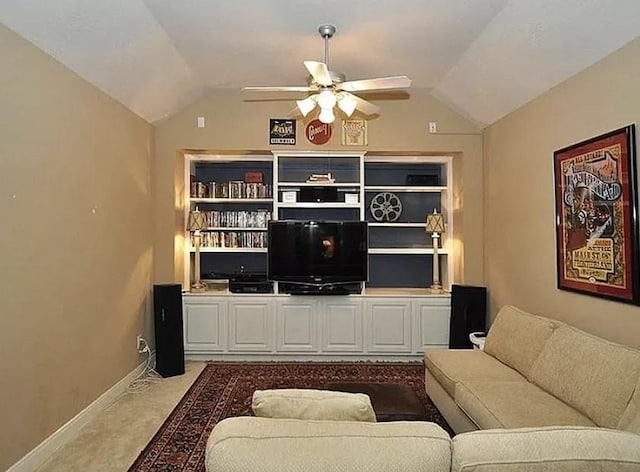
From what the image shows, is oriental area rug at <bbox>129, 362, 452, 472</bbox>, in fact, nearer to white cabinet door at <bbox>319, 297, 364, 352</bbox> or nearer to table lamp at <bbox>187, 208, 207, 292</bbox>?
white cabinet door at <bbox>319, 297, 364, 352</bbox>

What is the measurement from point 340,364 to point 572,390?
2935 millimetres

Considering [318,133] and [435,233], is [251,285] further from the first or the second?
[435,233]

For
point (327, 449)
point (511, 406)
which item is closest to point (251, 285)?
point (511, 406)

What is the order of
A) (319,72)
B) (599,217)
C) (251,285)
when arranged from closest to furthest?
(319,72) → (599,217) → (251,285)

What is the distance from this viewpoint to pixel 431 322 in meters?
5.44

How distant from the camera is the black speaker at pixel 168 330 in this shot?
4867mm

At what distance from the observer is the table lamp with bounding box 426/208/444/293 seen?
18.5 feet

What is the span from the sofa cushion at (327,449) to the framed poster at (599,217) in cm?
230

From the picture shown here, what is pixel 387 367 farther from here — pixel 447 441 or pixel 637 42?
pixel 447 441

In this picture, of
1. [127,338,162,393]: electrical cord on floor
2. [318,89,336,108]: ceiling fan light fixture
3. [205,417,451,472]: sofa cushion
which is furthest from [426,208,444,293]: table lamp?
[205,417,451,472]: sofa cushion

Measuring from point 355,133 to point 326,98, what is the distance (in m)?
2.15

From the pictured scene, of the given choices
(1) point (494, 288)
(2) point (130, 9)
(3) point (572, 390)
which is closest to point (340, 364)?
(1) point (494, 288)

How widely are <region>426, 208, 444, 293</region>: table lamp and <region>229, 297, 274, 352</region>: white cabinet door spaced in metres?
1.92

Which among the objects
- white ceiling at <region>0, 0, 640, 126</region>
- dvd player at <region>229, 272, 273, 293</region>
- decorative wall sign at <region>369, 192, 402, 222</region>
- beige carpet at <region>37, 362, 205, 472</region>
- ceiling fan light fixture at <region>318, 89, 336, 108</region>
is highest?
white ceiling at <region>0, 0, 640, 126</region>
